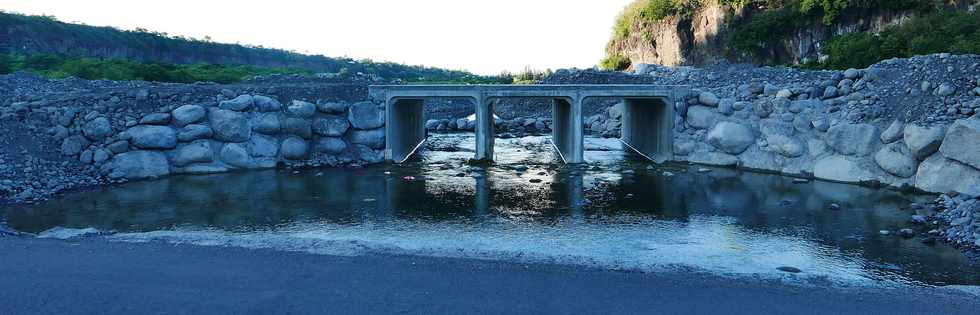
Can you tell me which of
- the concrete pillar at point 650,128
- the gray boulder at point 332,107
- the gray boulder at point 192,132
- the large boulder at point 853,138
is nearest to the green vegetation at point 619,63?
the concrete pillar at point 650,128

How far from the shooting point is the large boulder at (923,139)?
21.8 meters

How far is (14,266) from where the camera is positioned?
480 inches

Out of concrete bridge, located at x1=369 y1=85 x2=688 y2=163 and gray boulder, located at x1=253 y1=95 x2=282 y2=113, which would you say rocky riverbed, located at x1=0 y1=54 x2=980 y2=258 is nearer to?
gray boulder, located at x1=253 y1=95 x2=282 y2=113

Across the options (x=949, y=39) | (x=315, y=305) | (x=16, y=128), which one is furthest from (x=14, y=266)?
(x=949, y=39)

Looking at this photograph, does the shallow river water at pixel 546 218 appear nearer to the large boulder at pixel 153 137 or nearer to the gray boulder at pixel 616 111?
the large boulder at pixel 153 137

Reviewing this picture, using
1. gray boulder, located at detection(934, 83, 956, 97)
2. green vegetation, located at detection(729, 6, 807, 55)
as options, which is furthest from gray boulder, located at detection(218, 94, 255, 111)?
green vegetation, located at detection(729, 6, 807, 55)

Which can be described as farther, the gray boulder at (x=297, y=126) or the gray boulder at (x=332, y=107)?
the gray boulder at (x=332, y=107)

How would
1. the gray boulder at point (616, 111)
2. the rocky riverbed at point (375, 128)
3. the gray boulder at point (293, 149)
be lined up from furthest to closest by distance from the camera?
the gray boulder at point (616, 111) → the gray boulder at point (293, 149) → the rocky riverbed at point (375, 128)

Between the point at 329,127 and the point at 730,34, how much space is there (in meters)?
40.8

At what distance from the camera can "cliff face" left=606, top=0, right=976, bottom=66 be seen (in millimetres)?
48406

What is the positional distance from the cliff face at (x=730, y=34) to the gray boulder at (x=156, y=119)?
42608 mm

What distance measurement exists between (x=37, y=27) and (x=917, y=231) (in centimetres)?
6713

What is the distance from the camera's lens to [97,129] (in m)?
24.9

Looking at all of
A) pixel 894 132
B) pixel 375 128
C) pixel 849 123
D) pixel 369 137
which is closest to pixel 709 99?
pixel 849 123
